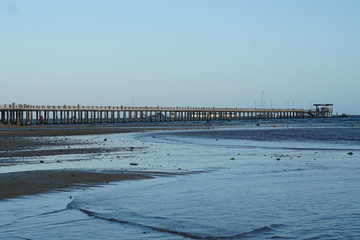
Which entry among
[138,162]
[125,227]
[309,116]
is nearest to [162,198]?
[125,227]

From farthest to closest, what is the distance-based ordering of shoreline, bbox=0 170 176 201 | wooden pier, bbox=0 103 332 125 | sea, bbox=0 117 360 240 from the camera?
wooden pier, bbox=0 103 332 125
shoreline, bbox=0 170 176 201
sea, bbox=0 117 360 240

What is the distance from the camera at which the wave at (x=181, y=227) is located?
8.65 meters

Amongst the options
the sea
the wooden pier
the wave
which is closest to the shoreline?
the sea

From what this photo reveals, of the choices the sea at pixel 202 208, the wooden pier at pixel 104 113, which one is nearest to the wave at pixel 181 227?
the sea at pixel 202 208

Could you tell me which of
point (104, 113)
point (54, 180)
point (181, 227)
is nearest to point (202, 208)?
point (181, 227)

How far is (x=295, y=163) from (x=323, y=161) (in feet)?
5.05

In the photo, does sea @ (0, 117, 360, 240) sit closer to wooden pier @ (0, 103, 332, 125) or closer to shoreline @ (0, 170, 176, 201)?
shoreline @ (0, 170, 176, 201)

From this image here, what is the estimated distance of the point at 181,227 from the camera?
362 inches

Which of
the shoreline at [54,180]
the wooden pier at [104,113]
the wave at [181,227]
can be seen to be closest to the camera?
the wave at [181,227]

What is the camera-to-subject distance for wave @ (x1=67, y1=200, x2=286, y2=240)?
8648 mm

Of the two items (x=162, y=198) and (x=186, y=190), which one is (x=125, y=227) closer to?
(x=162, y=198)

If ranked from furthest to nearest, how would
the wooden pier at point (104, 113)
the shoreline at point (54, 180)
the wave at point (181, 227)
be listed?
the wooden pier at point (104, 113) → the shoreline at point (54, 180) → the wave at point (181, 227)

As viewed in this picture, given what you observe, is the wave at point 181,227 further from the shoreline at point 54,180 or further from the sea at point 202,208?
the shoreline at point 54,180

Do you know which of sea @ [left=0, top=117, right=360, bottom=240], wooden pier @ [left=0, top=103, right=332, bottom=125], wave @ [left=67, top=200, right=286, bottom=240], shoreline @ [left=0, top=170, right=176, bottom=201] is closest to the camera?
wave @ [left=67, top=200, right=286, bottom=240]
